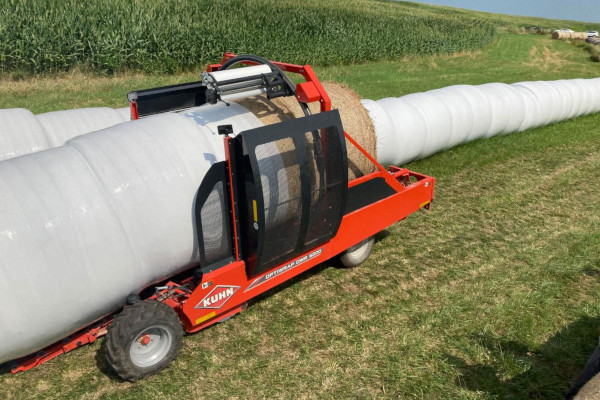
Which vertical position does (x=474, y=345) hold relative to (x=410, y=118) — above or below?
below

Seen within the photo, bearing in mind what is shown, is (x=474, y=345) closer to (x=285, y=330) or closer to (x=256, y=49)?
(x=285, y=330)

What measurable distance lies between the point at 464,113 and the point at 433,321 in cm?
657

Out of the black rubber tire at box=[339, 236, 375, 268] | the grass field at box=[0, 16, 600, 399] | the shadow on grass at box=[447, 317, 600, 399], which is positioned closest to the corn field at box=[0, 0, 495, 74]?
the grass field at box=[0, 16, 600, 399]

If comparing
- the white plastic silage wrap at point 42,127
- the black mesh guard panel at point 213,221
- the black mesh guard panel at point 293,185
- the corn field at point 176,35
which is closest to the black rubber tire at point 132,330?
the black mesh guard panel at point 213,221

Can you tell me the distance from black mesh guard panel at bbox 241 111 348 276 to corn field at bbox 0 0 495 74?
15.2m

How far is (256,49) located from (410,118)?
43.1 ft

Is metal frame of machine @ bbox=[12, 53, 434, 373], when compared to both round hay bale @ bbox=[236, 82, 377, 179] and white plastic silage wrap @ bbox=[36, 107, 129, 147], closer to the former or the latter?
round hay bale @ bbox=[236, 82, 377, 179]

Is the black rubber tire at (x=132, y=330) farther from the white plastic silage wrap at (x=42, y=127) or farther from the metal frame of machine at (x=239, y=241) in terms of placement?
the white plastic silage wrap at (x=42, y=127)

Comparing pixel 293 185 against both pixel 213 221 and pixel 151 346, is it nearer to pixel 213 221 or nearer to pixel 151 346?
pixel 213 221

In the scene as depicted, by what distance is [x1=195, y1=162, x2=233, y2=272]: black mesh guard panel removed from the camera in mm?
4875

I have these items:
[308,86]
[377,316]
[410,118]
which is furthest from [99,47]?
[377,316]

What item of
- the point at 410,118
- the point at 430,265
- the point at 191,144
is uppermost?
the point at 191,144

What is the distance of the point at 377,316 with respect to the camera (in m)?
5.81

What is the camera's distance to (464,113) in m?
10.9
